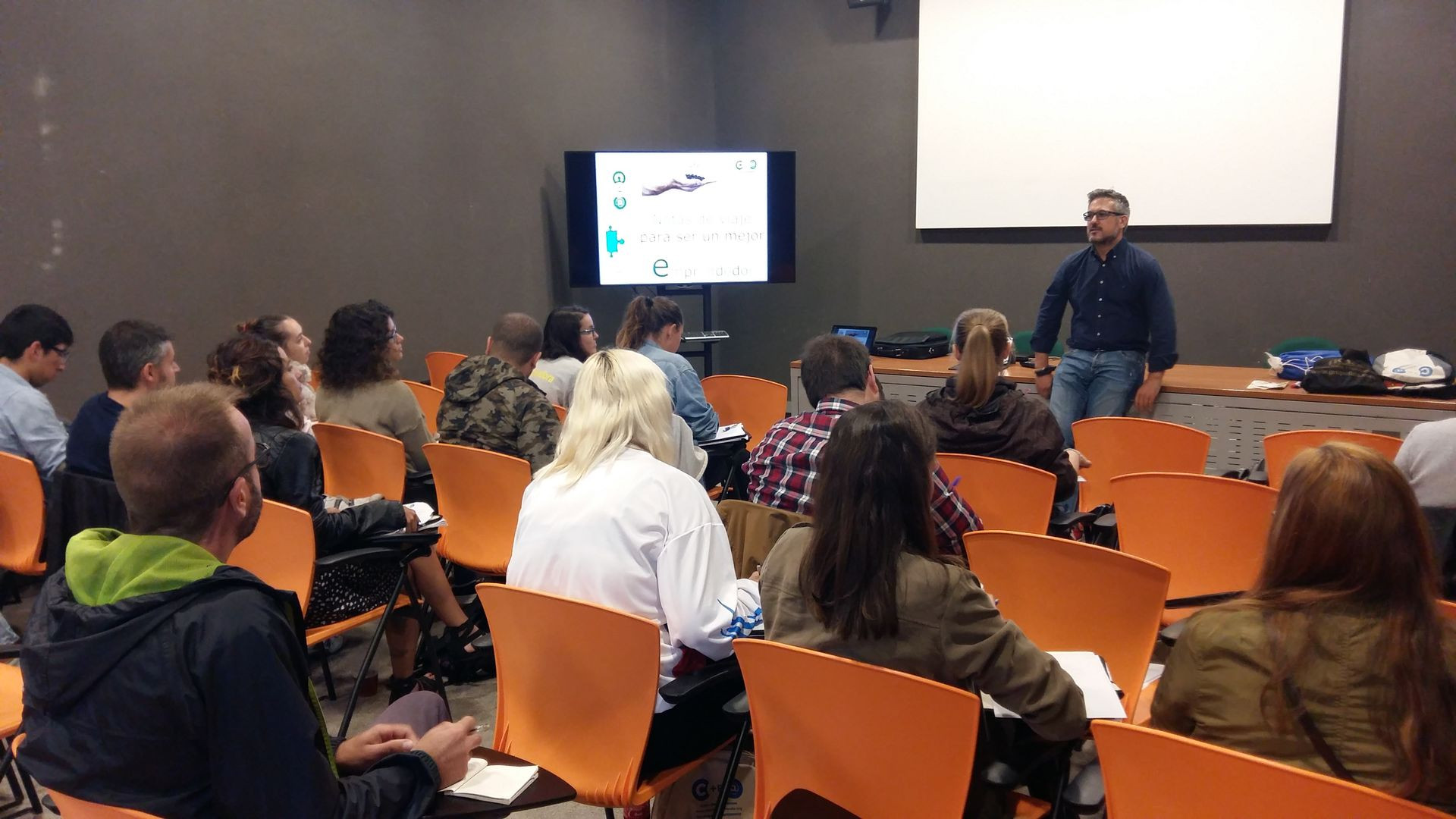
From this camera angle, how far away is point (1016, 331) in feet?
23.1

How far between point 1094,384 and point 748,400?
1.82m

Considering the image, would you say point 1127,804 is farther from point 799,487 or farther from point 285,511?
point 285,511

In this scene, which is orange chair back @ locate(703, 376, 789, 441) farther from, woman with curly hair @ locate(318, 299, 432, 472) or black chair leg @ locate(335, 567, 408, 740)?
black chair leg @ locate(335, 567, 408, 740)

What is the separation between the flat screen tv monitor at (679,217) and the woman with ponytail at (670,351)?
2.11m

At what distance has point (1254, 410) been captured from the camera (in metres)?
4.55

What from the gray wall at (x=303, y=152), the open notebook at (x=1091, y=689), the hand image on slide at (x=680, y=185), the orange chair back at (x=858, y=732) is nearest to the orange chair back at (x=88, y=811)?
the orange chair back at (x=858, y=732)

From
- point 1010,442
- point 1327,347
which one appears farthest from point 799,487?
point 1327,347

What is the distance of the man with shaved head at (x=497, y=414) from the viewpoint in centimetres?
342

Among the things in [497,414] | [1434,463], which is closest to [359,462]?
[497,414]

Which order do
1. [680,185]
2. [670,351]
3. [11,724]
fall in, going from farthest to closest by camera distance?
[680,185]
[670,351]
[11,724]

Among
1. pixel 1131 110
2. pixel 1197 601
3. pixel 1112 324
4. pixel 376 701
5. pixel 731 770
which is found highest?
pixel 1131 110

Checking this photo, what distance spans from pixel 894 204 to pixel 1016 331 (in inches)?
54.4

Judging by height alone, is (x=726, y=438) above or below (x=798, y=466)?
below

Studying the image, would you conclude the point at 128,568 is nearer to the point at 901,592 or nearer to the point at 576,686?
the point at 576,686
